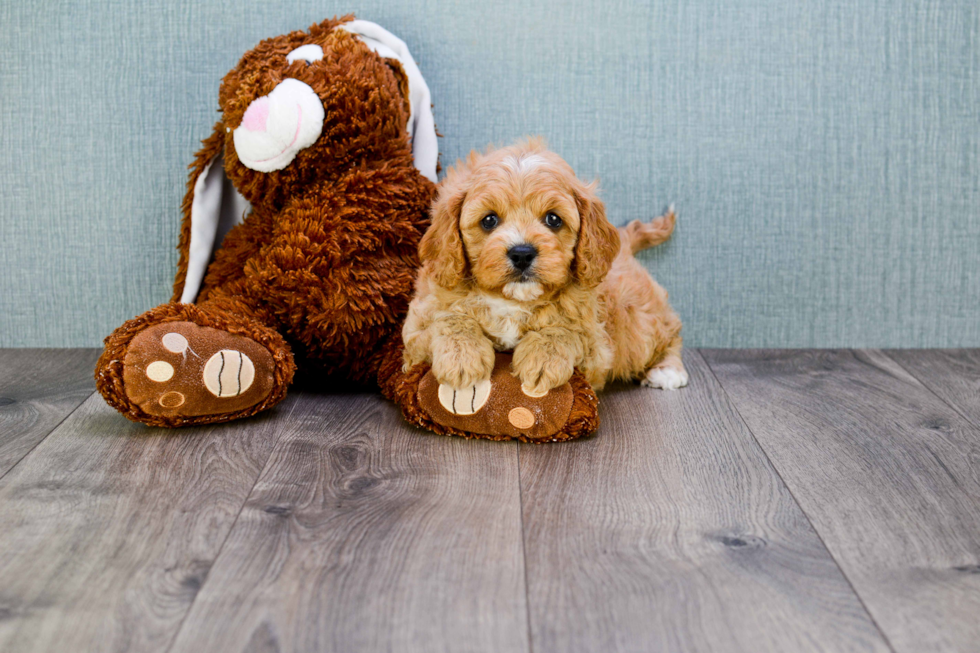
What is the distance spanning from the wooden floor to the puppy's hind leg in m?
0.14

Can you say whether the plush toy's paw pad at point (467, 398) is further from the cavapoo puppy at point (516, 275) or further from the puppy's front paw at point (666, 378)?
the puppy's front paw at point (666, 378)

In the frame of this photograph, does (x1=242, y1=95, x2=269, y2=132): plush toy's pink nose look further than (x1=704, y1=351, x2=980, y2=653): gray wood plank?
Yes

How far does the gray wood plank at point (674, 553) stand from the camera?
1123 mm

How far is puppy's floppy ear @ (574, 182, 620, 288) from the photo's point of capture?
1762 millimetres

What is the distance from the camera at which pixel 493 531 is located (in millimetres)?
1391

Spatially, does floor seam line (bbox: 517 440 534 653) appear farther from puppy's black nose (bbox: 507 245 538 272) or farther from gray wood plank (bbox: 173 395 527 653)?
puppy's black nose (bbox: 507 245 538 272)

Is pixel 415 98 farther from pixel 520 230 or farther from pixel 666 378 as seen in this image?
pixel 666 378

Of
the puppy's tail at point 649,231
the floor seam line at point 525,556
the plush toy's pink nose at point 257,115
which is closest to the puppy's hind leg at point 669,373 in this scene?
the puppy's tail at point 649,231

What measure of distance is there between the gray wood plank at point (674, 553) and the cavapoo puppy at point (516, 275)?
21 cm

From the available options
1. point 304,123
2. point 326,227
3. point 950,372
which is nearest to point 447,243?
point 326,227

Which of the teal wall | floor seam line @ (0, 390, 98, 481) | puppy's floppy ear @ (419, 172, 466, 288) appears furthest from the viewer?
the teal wall

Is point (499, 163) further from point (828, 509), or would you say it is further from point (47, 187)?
point (47, 187)

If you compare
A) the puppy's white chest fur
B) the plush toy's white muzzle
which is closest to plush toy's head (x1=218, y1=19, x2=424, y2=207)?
the plush toy's white muzzle

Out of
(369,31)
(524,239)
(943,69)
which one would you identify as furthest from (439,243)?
(943,69)
